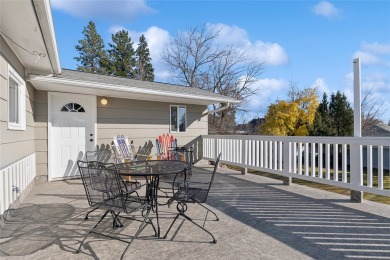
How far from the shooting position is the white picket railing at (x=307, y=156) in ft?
12.0

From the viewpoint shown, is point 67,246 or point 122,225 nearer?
→ point 67,246

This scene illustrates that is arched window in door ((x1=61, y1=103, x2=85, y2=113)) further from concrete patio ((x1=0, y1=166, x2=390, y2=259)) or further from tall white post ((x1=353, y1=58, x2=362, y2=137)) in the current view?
tall white post ((x1=353, y1=58, x2=362, y2=137))

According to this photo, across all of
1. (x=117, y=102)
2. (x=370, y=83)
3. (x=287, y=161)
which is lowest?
(x=287, y=161)

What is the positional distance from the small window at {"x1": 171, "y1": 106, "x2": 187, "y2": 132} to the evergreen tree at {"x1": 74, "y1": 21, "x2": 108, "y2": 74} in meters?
17.9

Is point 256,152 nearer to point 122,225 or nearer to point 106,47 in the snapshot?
point 122,225

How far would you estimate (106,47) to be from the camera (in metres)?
24.8

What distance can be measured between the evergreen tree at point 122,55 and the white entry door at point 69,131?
18.3m

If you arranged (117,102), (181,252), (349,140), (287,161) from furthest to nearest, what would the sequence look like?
(117,102) < (287,161) < (349,140) < (181,252)

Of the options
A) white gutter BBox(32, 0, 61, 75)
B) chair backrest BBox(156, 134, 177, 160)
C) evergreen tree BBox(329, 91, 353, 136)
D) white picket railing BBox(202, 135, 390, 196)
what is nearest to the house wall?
white gutter BBox(32, 0, 61, 75)

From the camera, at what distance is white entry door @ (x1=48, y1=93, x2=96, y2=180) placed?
5.93m

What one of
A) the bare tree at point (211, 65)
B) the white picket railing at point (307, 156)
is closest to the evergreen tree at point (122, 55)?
the bare tree at point (211, 65)

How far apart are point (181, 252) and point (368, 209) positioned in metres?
2.80

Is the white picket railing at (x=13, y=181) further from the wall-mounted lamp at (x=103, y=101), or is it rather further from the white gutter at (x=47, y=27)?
the wall-mounted lamp at (x=103, y=101)

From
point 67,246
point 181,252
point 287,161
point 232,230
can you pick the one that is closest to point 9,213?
point 67,246
